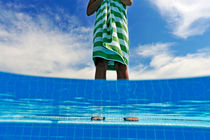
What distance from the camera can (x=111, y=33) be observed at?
117 inches

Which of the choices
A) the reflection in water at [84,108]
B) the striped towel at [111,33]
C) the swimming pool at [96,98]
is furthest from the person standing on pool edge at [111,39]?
the reflection in water at [84,108]

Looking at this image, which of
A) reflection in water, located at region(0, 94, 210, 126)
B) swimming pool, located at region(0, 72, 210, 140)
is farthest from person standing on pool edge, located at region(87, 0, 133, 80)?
reflection in water, located at region(0, 94, 210, 126)

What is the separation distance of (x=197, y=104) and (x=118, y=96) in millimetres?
1668

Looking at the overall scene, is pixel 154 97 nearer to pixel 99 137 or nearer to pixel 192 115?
pixel 192 115

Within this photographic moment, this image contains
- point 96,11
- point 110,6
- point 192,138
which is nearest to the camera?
point 192,138

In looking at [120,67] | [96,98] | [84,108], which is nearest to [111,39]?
[120,67]

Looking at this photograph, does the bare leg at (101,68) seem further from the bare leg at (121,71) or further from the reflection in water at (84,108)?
the reflection in water at (84,108)

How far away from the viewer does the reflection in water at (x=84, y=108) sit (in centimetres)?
337

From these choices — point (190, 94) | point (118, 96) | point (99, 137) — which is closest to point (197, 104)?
point (190, 94)

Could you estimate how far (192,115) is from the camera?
11.8ft

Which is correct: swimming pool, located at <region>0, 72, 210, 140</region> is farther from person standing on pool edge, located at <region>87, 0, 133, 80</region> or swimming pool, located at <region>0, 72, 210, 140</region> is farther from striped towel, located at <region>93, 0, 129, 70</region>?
striped towel, located at <region>93, 0, 129, 70</region>

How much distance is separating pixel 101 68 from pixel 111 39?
559 millimetres

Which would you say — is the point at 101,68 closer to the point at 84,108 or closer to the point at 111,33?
the point at 111,33

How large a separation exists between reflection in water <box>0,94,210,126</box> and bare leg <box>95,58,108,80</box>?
26.5 inches
